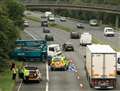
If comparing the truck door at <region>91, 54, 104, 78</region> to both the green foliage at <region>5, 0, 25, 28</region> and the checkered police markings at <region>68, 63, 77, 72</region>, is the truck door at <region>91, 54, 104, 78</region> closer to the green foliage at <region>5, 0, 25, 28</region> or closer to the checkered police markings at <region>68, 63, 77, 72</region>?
the checkered police markings at <region>68, 63, 77, 72</region>

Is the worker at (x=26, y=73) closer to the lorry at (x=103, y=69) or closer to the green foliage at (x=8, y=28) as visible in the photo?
the green foliage at (x=8, y=28)

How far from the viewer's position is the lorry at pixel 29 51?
7681cm

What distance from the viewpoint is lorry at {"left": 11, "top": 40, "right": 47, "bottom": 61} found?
7681 centimetres

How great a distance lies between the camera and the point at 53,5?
576ft

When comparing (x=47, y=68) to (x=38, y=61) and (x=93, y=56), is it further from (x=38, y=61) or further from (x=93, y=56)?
(x=93, y=56)

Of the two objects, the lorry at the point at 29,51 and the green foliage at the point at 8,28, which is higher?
the green foliage at the point at 8,28

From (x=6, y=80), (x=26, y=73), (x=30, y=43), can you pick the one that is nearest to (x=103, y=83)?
(x=26, y=73)

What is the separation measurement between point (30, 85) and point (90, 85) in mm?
5783

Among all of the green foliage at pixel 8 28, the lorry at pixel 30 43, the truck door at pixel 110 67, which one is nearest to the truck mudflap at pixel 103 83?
the truck door at pixel 110 67

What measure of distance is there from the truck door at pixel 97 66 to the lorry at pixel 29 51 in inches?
923

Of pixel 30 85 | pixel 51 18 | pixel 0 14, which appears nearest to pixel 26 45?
pixel 0 14

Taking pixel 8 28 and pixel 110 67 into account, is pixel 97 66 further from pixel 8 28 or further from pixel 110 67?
pixel 8 28

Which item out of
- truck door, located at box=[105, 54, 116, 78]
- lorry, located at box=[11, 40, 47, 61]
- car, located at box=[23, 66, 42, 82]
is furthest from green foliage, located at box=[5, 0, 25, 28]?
truck door, located at box=[105, 54, 116, 78]

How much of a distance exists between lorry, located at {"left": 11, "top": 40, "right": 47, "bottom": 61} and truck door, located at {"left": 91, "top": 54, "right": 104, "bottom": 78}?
23.4 metres
